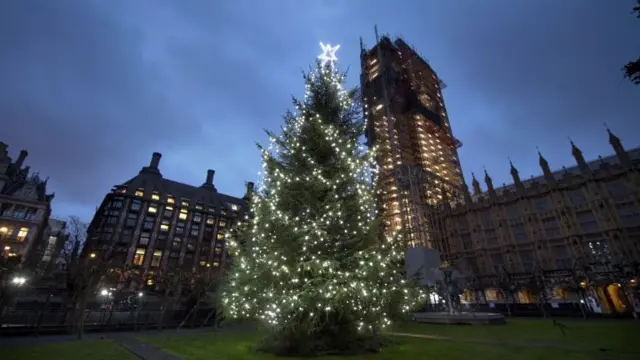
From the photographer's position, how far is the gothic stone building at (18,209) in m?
42.6

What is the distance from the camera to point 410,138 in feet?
174

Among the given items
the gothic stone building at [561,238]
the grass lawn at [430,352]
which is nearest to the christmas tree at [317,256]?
the grass lawn at [430,352]

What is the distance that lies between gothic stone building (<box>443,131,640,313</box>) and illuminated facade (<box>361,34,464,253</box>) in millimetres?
6541

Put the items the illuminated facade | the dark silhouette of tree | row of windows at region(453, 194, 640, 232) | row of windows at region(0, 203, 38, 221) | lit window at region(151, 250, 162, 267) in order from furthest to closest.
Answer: lit window at region(151, 250, 162, 267)
the illuminated facade
row of windows at region(0, 203, 38, 221)
row of windows at region(453, 194, 640, 232)
the dark silhouette of tree

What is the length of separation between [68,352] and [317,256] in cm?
867

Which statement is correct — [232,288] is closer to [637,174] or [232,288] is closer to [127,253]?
[637,174]

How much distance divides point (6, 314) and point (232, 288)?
1259cm

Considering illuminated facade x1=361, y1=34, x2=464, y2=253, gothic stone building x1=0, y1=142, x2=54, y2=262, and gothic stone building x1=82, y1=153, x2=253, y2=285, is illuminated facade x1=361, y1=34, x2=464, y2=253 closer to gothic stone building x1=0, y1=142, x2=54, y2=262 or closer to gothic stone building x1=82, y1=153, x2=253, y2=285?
gothic stone building x1=82, y1=153, x2=253, y2=285

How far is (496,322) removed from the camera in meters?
18.5

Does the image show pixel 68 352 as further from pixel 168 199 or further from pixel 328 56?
pixel 168 199

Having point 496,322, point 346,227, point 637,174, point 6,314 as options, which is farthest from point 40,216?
point 637,174

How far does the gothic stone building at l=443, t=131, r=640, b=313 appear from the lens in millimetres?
29922

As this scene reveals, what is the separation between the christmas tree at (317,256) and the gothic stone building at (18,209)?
A: 2018 inches

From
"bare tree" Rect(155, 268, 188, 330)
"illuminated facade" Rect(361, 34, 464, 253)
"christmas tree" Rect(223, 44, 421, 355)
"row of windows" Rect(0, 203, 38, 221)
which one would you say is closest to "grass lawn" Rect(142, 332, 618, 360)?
"christmas tree" Rect(223, 44, 421, 355)
